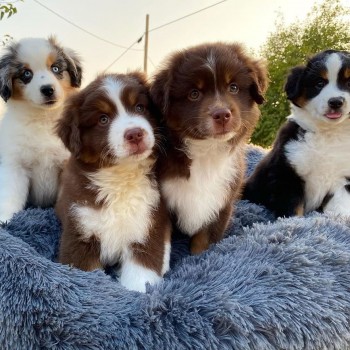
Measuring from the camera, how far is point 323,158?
130 inches

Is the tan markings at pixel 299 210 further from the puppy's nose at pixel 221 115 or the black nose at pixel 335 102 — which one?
the puppy's nose at pixel 221 115

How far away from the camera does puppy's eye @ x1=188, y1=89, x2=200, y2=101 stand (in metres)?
2.50

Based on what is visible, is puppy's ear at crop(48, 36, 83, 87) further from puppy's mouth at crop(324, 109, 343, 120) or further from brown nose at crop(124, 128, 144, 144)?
puppy's mouth at crop(324, 109, 343, 120)

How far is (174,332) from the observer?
77.1 inches

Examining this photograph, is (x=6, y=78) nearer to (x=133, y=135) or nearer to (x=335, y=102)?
(x=133, y=135)

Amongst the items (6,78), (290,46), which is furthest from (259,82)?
(290,46)

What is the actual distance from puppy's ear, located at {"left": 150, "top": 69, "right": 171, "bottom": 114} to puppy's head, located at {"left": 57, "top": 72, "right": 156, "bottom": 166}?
58 mm

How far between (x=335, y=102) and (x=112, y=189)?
64.4 inches

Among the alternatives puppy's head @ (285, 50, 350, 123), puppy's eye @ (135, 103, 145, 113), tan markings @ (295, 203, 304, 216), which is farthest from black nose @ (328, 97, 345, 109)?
puppy's eye @ (135, 103, 145, 113)

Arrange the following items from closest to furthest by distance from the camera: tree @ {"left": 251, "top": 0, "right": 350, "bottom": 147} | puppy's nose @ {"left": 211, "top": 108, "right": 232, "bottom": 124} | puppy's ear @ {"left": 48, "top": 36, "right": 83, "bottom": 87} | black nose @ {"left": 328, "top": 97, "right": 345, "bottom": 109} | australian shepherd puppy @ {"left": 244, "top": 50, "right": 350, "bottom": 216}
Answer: puppy's nose @ {"left": 211, "top": 108, "right": 232, "bottom": 124}
black nose @ {"left": 328, "top": 97, "right": 345, "bottom": 109}
australian shepherd puppy @ {"left": 244, "top": 50, "right": 350, "bottom": 216}
puppy's ear @ {"left": 48, "top": 36, "right": 83, "bottom": 87}
tree @ {"left": 251, "top": 0, "right": 350, "bottom": 147}

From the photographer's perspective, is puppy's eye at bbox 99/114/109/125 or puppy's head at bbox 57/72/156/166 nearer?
puppy's head at bbox 57/72/156/166

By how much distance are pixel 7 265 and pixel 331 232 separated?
1.79m

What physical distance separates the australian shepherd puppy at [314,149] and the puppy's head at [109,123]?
1260 millimetres

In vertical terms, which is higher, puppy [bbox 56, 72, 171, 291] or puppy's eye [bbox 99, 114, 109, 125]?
puppy's eye [bbox 99, 114, 109, 125]
